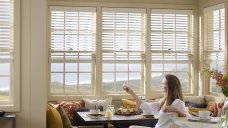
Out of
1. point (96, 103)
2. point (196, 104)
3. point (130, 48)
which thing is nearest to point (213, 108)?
point (196, 104)

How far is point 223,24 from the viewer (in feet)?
21.9

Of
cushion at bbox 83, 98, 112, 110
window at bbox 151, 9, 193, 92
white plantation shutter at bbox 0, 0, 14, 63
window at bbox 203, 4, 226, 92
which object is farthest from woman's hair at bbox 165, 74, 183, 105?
window at bbox 151, 9, 193, 92

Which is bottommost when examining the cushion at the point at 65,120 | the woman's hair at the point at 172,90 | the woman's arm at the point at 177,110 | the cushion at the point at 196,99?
the cushion at the point at 65,120

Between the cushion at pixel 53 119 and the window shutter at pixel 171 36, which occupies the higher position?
the window shutter at pixel 171 36

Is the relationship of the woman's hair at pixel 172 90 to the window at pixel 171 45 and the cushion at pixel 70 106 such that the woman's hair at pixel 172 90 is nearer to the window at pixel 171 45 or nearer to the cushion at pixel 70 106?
the cushion at pixel 70 106

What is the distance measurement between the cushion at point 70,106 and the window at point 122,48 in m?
0.69

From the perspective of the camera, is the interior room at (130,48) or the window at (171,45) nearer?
the interior room at (130,48)

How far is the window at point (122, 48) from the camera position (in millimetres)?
7059

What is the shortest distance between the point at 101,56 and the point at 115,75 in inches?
17.2

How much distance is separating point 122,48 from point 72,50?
93 cm

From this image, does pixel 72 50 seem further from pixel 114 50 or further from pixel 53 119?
pixel 53 119

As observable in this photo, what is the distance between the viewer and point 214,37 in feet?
23.0

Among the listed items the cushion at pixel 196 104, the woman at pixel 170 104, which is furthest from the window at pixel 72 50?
the woman at pixel 170 104

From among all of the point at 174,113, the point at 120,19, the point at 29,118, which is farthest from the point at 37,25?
the point at 120,19
